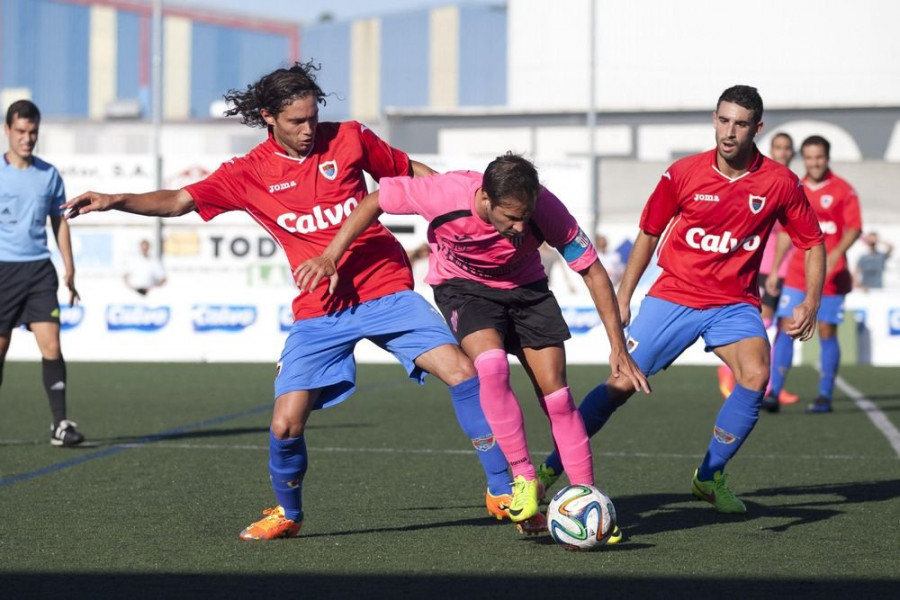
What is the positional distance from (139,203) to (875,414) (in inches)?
302

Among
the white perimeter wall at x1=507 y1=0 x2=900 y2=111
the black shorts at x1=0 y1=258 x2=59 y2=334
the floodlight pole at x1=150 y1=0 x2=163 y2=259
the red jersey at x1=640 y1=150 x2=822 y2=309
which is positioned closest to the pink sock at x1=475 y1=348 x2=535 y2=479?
the red jersey at x1=640 y1=150 x2=822 y2=309

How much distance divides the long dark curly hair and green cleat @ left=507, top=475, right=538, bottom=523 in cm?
177

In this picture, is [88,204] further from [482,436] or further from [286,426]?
[482,436]

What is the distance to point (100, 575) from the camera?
5188 millimetres

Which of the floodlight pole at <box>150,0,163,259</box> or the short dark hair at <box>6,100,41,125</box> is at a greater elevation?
the floodlight pole at <box>150,0,163,259</box>

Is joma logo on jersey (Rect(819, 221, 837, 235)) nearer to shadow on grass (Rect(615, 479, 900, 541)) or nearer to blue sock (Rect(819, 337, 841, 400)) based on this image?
blue sock (Rect(819, 337, 841, 400))

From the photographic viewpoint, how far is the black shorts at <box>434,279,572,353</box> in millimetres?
6273

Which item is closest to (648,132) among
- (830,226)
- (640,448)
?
(830,226)

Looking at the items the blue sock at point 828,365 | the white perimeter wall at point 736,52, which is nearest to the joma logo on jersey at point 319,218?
the blue sock at point 828,365

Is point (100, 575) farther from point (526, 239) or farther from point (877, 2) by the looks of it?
point (877, 2)

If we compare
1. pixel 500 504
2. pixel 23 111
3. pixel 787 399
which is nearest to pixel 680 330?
pixel 500 504

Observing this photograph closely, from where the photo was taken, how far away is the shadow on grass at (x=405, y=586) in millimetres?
4855

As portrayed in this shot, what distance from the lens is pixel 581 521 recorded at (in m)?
5.71

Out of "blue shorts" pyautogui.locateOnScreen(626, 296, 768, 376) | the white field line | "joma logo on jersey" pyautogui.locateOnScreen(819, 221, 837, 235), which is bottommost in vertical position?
the white field line
